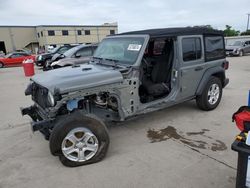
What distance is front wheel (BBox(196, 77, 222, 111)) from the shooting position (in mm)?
4891

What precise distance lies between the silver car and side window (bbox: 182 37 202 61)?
1699 centimetres

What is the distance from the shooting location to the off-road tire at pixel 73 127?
292cm

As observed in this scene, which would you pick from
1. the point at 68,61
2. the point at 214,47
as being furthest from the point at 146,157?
the point at 68,61

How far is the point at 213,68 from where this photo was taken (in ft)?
16.4

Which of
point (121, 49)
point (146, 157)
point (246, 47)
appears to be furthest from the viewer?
point (246, 47)

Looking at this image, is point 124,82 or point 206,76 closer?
point 124,82

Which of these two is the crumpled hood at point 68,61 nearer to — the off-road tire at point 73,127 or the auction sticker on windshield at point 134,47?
the auction sticker on windshield at point 134,47

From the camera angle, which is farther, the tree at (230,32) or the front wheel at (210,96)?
the tree at (230,32)

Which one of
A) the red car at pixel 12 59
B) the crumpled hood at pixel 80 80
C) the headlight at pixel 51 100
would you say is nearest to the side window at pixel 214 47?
the crumpled hood at pixel 80 80

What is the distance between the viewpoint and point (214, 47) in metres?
5.05

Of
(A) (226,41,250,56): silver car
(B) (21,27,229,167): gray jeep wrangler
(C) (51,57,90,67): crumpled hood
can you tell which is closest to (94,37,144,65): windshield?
(B) (21,27,229,167): gray jeep wrangler

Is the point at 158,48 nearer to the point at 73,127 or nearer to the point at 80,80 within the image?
the point at 80,80

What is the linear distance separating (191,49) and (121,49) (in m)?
1.50

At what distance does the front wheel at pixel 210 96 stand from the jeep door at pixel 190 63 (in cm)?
32
